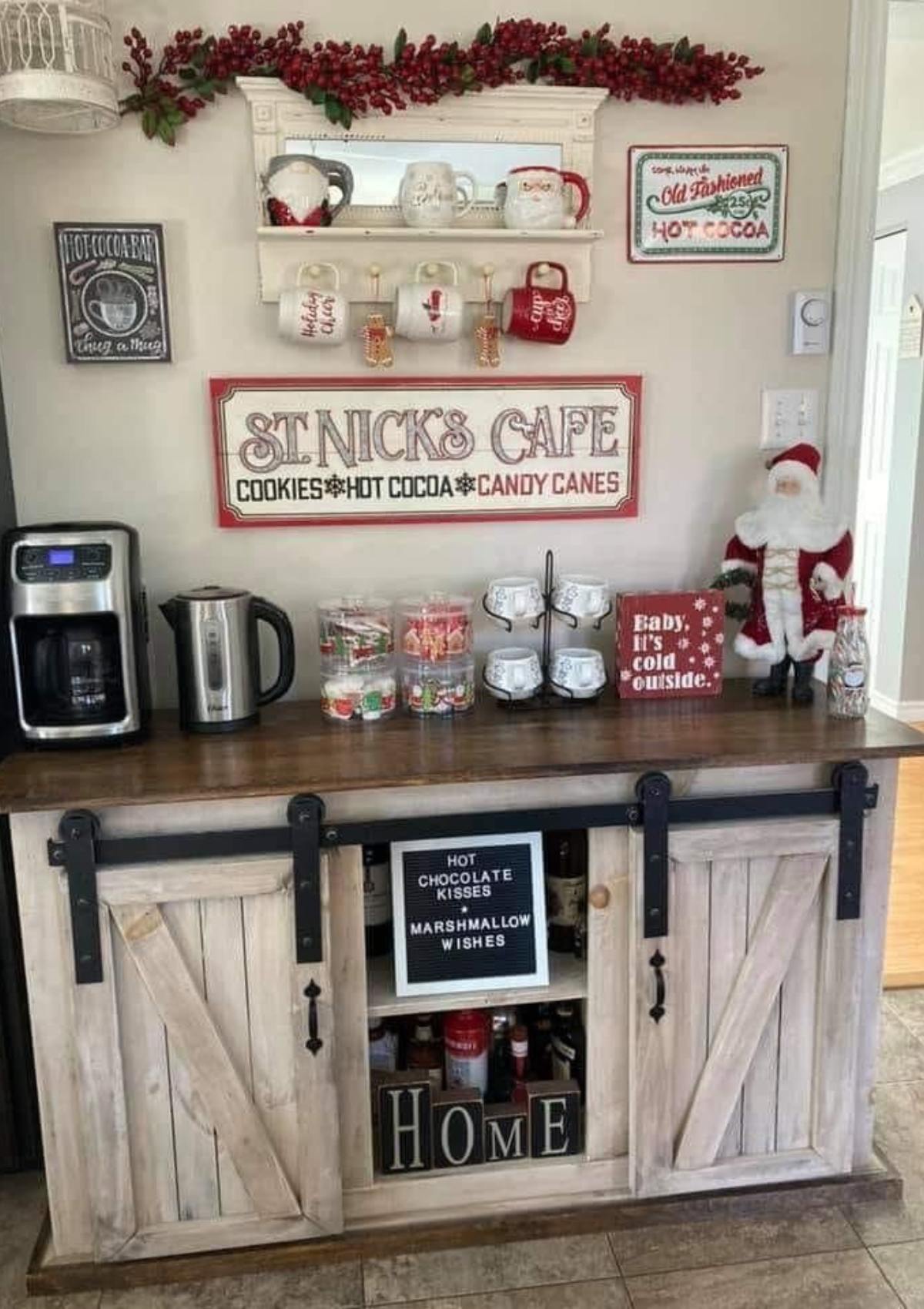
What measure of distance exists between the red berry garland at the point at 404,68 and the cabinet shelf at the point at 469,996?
4.90 ft

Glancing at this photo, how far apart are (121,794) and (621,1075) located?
3.14 ft

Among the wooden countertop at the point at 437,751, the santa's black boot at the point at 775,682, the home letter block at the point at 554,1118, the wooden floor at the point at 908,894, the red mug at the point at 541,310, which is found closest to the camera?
the wooden countertop at the point at 437,751

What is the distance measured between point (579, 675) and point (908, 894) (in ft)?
5.47

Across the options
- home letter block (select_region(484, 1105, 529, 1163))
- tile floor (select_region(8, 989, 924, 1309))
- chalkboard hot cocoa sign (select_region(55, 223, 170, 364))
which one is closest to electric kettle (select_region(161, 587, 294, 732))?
chalkboard hot cocoa sign (select_region(55, 223, 170, 364))

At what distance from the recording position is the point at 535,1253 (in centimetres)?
179

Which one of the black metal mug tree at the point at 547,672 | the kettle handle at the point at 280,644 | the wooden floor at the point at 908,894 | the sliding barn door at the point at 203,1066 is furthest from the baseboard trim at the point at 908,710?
the sliding barn door at the point at 203,1066

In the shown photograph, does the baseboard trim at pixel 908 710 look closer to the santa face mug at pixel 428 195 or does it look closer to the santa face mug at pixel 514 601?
the santa face mug at pixel 514 601

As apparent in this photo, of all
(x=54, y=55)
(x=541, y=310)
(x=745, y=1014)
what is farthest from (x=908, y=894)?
(x=54, y=55)

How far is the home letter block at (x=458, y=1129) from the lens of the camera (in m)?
1.79

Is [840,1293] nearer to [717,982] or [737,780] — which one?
[717,982]

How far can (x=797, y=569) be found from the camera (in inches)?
78.1

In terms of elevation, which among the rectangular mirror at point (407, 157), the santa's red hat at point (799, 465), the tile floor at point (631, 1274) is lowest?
the tile floor at point (631, 1274)

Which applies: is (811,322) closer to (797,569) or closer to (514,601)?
(797,569)

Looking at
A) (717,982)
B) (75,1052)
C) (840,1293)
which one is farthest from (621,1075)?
(75,1052)
